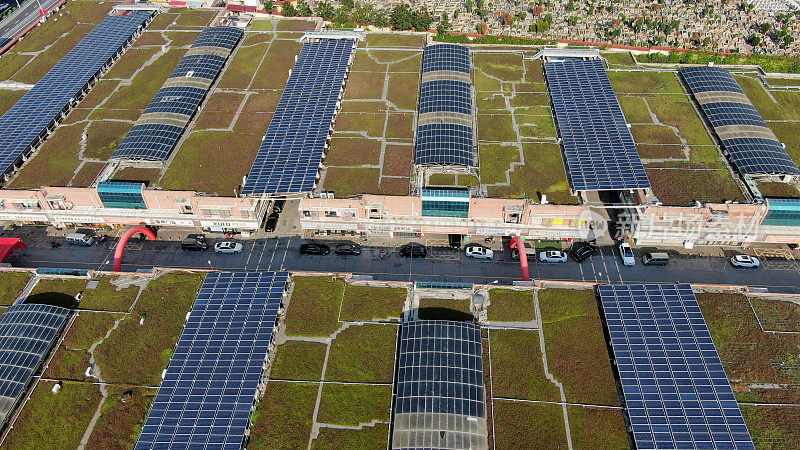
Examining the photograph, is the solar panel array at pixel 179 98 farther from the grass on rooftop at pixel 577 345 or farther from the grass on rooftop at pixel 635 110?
the grass on rooftop at pixel 635 110

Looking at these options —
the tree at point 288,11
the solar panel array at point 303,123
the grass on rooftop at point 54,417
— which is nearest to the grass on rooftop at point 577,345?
the solar panel array at point 303,123

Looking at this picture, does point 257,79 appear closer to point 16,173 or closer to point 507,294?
point 16,173

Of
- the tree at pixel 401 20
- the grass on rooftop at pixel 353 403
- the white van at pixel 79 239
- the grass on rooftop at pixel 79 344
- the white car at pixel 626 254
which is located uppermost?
the tree at pixel 401 20

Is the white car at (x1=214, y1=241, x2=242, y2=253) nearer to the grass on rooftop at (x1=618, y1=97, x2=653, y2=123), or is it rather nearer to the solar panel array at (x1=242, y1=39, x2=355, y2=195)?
the solar panel array at (x1=242, y1=39, x2=355, y2=195)

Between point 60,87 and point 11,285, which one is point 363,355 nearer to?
point 11,285

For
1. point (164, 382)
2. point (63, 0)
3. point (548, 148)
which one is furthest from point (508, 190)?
point (63, 0)

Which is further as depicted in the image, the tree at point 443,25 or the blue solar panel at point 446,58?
the tree at point 443,25
